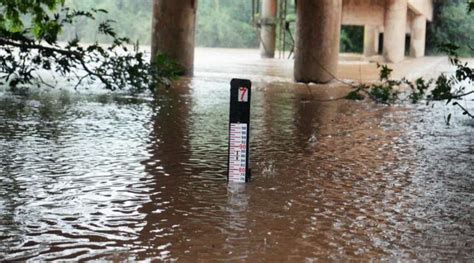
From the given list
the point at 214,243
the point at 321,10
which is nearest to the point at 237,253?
the point at 214,243

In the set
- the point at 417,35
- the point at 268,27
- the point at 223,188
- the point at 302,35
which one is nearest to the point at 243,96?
the point at 223,188

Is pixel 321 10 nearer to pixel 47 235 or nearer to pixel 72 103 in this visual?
pixel 72 103

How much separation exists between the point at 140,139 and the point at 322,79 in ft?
34.2

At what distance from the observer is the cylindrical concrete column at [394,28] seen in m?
32.2

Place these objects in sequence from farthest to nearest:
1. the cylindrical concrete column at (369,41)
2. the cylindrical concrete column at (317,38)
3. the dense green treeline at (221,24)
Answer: the dense green treeline at (221,24) < the cylindrical concrete column at (369,41) < the cylindrical concrete column at (317,38)

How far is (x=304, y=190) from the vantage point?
6.52 meters

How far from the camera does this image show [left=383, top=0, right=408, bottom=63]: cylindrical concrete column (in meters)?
32.2

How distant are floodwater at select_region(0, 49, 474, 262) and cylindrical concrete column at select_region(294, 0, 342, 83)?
677cm

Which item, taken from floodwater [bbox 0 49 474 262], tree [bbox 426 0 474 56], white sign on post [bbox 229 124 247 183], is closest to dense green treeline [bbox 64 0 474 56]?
tree [bbox 426 0 474 56]

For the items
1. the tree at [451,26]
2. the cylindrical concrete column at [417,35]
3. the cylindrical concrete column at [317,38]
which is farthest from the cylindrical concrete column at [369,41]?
the cylindrical concrete column at [317,38]

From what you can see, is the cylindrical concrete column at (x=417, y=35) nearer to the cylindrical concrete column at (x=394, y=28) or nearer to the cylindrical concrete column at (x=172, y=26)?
the cylindrical concrete column at (x=394, y=28)

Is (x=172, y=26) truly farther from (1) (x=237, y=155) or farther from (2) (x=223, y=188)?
(2) (x=223, y=188)

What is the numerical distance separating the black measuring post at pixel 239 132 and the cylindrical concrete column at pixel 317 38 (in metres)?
11.4

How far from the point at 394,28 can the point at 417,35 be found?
1144cm
